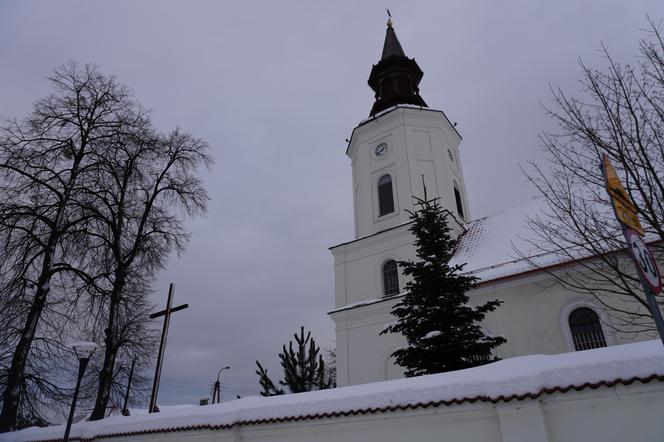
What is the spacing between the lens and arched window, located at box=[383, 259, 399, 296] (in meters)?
18.8

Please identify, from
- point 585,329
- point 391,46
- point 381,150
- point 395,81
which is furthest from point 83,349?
point 391,46

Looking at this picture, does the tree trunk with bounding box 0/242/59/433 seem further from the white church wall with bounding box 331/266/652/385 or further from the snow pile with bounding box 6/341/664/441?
the white church wall with bounding box 331/266/652/385

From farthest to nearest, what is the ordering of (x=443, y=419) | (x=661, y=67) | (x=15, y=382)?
(x=15, y=382), (x=661, y=67), (x=443, y=419)

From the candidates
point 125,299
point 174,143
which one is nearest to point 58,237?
point 125,299

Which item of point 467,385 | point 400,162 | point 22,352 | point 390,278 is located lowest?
point 467,385

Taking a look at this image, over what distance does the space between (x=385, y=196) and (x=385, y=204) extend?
17.3 inches

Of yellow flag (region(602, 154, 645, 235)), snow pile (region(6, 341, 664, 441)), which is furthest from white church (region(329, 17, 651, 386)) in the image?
yellow flag (region(602, 154, 645, 235))

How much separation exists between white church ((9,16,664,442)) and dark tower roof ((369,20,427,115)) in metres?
0.08

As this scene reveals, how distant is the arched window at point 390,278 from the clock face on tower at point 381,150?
6102 millimetres

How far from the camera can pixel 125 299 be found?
15.0 m

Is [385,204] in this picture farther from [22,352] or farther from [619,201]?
[619,201]

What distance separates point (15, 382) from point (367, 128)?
1824 cm

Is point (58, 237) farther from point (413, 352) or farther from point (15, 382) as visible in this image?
point (413, 352)

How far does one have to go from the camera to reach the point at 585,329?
534 inches
